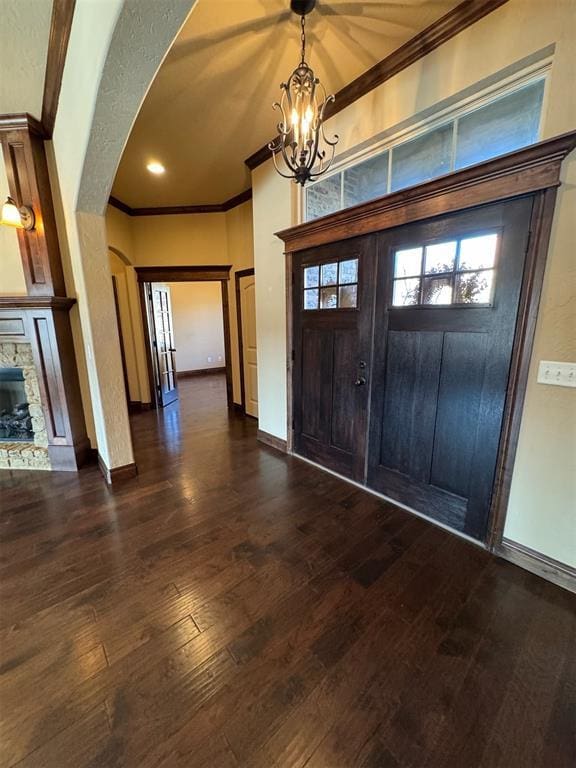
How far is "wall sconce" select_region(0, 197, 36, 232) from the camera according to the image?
2.47 metres

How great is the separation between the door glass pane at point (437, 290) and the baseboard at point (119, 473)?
2816 mm

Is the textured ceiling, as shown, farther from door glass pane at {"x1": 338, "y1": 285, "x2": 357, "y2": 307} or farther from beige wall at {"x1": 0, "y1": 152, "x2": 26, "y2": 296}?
door glass pane at {"x1": 338, "y1": 285, "x2": 357, "y2": 307}

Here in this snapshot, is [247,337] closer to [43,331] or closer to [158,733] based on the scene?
[43,331]

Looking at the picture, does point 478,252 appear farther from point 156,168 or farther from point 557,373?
point 156,168

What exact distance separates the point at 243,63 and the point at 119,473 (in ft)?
10.5

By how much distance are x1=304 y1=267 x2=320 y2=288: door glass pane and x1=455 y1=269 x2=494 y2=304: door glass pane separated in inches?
48.0

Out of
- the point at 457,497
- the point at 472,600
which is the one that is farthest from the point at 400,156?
the point at 472,600

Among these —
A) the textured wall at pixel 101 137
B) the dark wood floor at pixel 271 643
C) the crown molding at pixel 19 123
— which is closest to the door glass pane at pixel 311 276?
the textured wall at pixel 101 137

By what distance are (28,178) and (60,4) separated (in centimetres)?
152

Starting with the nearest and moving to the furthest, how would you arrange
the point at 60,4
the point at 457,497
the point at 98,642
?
1. the point at 98,642
2. the point at 60,4
3. the point at 457,497

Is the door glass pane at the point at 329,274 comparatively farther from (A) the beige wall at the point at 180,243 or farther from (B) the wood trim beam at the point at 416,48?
(A) the beige wall at the point at 180,243

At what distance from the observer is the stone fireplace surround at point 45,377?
9.09ft

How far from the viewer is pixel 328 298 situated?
9.00ft

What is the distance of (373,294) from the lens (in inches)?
93.0
